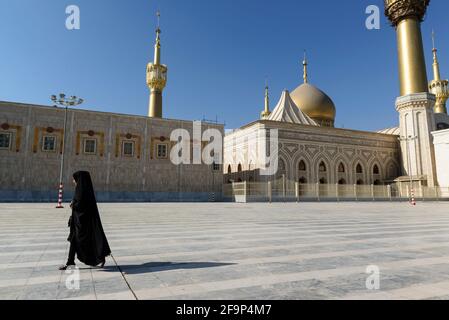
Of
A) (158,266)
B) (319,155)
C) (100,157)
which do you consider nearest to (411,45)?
(319,155)

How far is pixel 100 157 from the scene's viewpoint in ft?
80.5

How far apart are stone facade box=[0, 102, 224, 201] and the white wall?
23840 millimetres

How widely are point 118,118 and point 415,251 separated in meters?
24.4

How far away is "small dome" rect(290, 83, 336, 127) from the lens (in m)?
40.2

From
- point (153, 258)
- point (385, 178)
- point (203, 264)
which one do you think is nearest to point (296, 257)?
point (203, 264)

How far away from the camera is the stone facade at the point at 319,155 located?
31.0 metres

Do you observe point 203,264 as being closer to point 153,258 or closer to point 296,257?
point 153,258

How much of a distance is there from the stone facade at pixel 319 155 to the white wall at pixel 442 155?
431 cm

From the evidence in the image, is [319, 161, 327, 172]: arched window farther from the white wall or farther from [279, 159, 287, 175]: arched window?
the white wall

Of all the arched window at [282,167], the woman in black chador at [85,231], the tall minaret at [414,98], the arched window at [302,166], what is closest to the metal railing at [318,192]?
the arched window at [282,167]

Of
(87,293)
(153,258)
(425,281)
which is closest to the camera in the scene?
(87,293)

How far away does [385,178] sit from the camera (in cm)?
3625

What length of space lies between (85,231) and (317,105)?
3980 cm

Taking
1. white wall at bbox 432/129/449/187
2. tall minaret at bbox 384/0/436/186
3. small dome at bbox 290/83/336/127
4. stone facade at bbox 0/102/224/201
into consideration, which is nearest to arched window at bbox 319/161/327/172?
small dome at bbox 290/83/336/127
